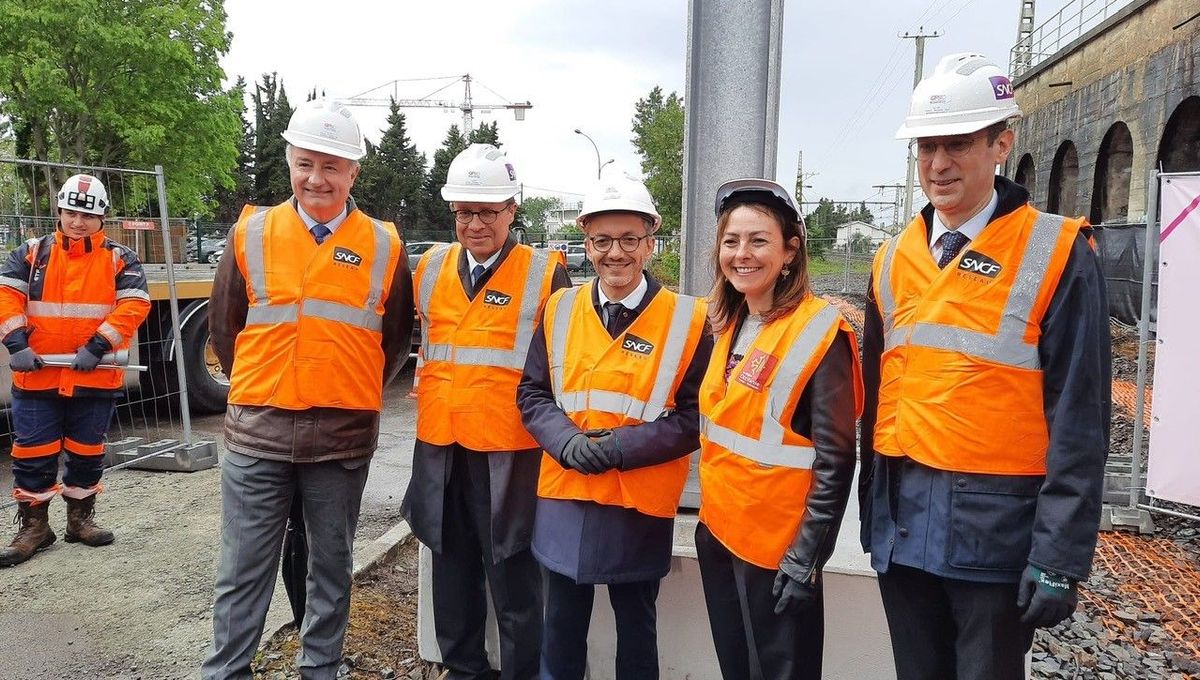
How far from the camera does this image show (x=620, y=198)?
104 inches

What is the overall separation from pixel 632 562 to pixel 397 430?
5872mm

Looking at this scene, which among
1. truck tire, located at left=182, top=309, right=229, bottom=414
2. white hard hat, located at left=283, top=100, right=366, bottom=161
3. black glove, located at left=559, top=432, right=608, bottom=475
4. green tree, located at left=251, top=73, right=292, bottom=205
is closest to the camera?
black glove, located at left=559, top=432, right=608, bottom=475

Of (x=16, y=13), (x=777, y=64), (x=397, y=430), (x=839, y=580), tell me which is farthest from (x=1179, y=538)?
(x=16, y=13)

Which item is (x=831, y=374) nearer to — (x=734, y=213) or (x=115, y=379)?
(x=734, y=213)

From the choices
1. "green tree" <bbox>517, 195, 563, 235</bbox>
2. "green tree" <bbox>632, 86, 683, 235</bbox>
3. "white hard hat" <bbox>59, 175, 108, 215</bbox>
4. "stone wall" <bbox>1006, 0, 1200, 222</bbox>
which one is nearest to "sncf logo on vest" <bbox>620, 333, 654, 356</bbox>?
"white hard hat" <bbox>59, 175, 108, 215</bbox>

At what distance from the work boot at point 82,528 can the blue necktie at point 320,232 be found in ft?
10.1

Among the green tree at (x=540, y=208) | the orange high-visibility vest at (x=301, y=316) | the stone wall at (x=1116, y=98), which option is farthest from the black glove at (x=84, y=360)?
the green tree at (x=540, y=208)

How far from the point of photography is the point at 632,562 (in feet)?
8.45

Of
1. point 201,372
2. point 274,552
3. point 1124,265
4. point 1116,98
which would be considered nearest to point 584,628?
point 274,552

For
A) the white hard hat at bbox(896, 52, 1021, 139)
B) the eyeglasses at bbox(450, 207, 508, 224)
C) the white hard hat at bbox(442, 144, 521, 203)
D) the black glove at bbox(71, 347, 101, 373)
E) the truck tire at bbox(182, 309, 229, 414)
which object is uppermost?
the white hard hat at bbox(896, 52, 1021, 139)

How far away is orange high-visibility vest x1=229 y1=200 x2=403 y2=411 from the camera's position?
2.81 metres

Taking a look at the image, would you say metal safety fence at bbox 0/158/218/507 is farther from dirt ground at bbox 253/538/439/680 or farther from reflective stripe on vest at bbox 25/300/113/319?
dirt ground at bbox 253/538/439/680

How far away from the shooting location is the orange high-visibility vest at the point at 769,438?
225 centimetres

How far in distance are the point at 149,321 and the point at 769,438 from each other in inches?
263
